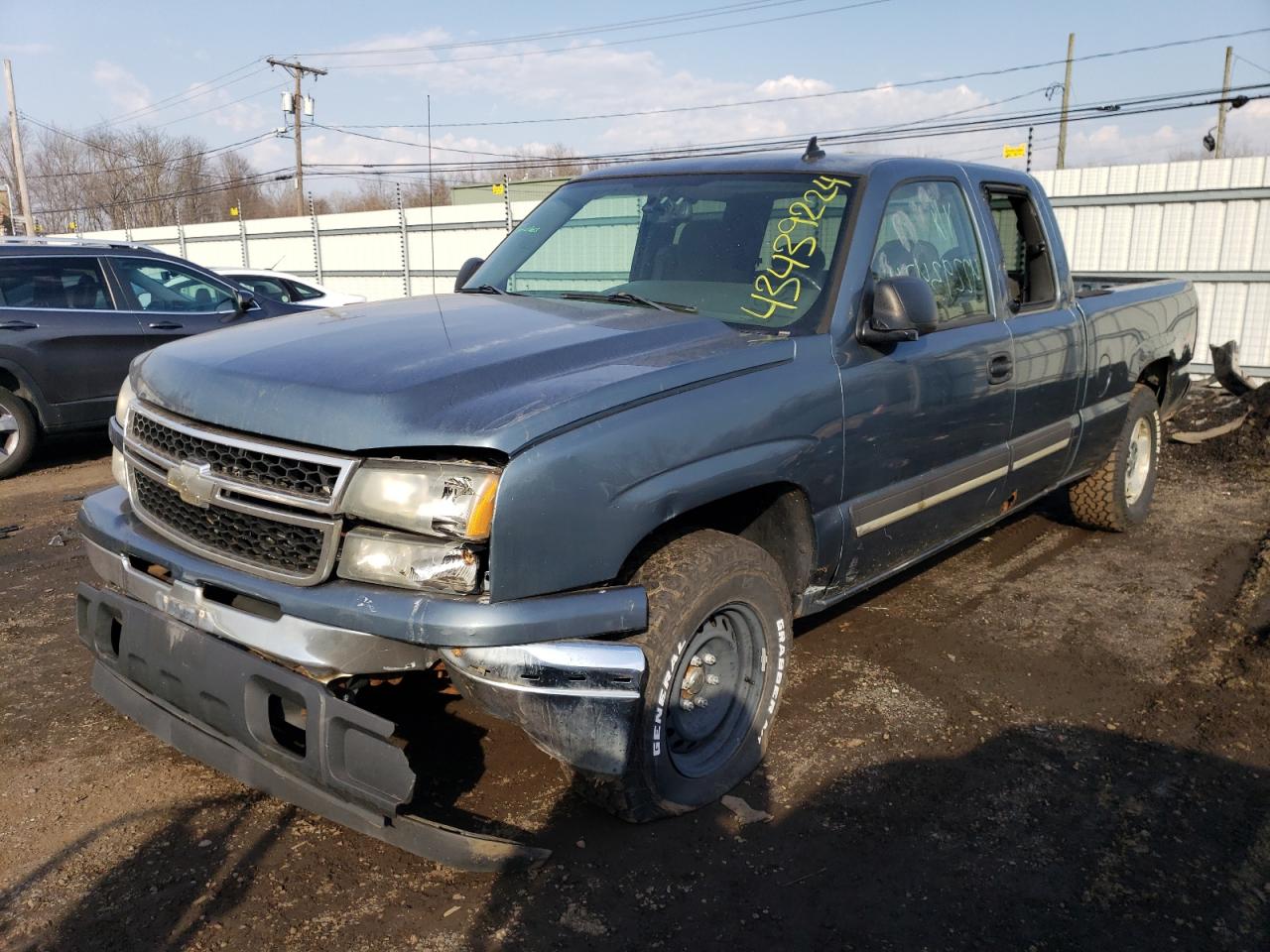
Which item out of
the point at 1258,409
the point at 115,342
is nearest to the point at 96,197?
the point at 115,342

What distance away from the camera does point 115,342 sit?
786 centimetres

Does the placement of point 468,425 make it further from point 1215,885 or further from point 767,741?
point 1215,885

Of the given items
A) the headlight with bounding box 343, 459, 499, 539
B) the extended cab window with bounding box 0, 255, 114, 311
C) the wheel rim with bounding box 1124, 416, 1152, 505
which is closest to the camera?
the headlight with bounding box 343, 459, 499, 539

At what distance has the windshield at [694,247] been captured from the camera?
11.3ft

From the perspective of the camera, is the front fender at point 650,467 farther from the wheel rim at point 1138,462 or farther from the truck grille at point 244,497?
the wheel rim at point 1138,462

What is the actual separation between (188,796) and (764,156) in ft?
10.4

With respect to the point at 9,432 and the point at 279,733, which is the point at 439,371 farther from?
the point at 9,432

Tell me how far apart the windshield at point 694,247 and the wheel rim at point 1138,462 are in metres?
3.39

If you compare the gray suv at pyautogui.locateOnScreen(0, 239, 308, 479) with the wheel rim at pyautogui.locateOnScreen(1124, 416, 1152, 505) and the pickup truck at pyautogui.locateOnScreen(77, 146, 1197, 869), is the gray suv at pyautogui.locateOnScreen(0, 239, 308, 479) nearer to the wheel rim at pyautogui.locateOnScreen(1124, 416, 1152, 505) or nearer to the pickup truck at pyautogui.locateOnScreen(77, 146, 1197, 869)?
the pickup truck at pyautogui.locateOnScreen(77, 146, 1197, 869)

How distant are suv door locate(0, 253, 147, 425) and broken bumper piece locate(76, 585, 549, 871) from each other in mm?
5622

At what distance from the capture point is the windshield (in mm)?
3436

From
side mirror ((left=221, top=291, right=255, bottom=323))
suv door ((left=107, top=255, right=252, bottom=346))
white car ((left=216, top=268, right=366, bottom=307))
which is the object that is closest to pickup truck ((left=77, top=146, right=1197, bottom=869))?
side mirror ((left=221, top=291, right=255, bottom=323))

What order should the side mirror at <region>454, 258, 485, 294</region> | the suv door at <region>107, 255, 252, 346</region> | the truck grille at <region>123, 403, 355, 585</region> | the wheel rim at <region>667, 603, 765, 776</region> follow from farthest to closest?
1. the suv door at <region>107, 255, 252, 346</region>
2. the side mirror at <region>454, 258, 485, 294</region>
3. the wheel rim at <region>667, 603, 765, 776</region>
4. the truck grille at <region>123, 403, 355, 585</region>

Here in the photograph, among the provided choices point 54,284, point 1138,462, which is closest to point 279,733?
point 1138,462
